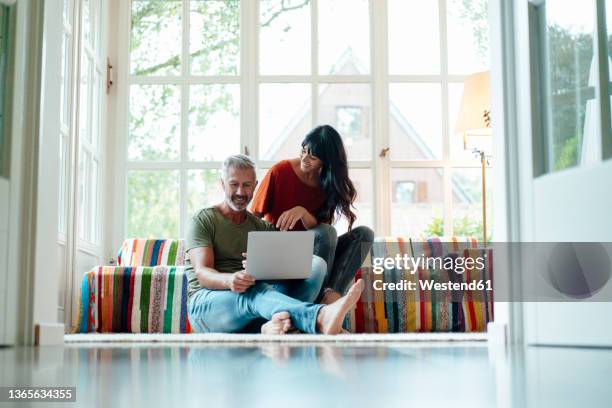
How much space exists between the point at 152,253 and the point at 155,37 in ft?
4.56

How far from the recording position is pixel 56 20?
2.11 meters

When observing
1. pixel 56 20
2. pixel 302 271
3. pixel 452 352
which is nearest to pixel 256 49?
pixel 302 271

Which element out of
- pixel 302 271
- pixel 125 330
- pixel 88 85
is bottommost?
pixel 125 330

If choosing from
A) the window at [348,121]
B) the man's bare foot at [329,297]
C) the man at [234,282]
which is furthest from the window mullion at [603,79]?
the window at [348,121]

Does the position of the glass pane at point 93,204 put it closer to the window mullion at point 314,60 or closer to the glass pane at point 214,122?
the glass pane at point 214,122

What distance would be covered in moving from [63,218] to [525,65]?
2.50 metres

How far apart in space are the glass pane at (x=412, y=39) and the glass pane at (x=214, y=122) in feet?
3.19

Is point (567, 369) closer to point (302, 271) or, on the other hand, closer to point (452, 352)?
point (452, 352)

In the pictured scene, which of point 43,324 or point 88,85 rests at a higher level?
point 88,85

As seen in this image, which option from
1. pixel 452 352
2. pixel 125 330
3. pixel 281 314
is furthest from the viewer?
pixel 125 330

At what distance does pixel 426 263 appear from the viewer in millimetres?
3811

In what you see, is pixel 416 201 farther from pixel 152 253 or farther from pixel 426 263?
pixel 152 253

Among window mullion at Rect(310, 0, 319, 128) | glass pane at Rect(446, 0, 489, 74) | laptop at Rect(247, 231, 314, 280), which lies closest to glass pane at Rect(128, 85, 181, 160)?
window mullion at Rect(310, 0, 319, 128)

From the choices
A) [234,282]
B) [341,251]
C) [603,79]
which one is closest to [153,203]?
[341,251]
